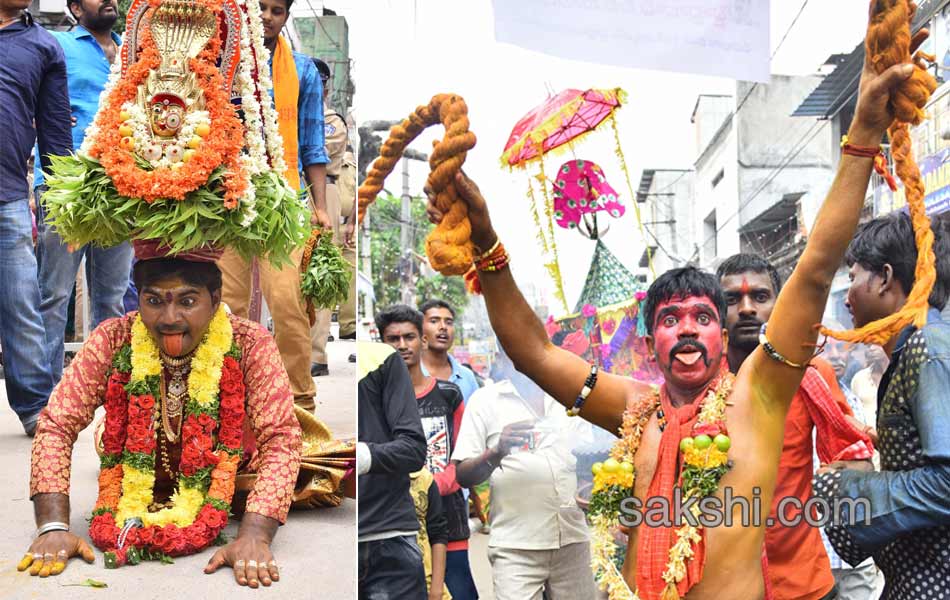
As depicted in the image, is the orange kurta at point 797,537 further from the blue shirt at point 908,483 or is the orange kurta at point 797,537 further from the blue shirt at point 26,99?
the blue shirt at point 26,99

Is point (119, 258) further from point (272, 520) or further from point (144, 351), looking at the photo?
point (272, 520)

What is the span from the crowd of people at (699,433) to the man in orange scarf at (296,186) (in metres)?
1.78

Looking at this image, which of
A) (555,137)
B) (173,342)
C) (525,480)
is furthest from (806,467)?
(173,342)

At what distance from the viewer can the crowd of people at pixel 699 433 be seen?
8.53ft

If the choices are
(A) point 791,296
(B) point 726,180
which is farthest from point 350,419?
(A) point 791,296

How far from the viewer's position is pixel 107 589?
11.3ft

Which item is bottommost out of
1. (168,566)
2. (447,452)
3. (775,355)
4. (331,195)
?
(168,566)

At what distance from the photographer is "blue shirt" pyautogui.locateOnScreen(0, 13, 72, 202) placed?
483cm

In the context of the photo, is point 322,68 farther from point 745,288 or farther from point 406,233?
point 745,288

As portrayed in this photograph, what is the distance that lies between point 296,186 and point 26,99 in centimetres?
134

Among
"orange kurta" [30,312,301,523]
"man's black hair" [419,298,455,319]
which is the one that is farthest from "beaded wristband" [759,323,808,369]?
"orange kurta" [30,312,301,523]

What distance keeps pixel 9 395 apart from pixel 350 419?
5.61 ft

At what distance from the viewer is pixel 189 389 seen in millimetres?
3943

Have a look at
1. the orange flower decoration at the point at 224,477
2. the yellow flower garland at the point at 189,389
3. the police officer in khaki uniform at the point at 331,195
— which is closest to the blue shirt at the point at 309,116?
the police officer in khaki uniform at the point at 331,195
